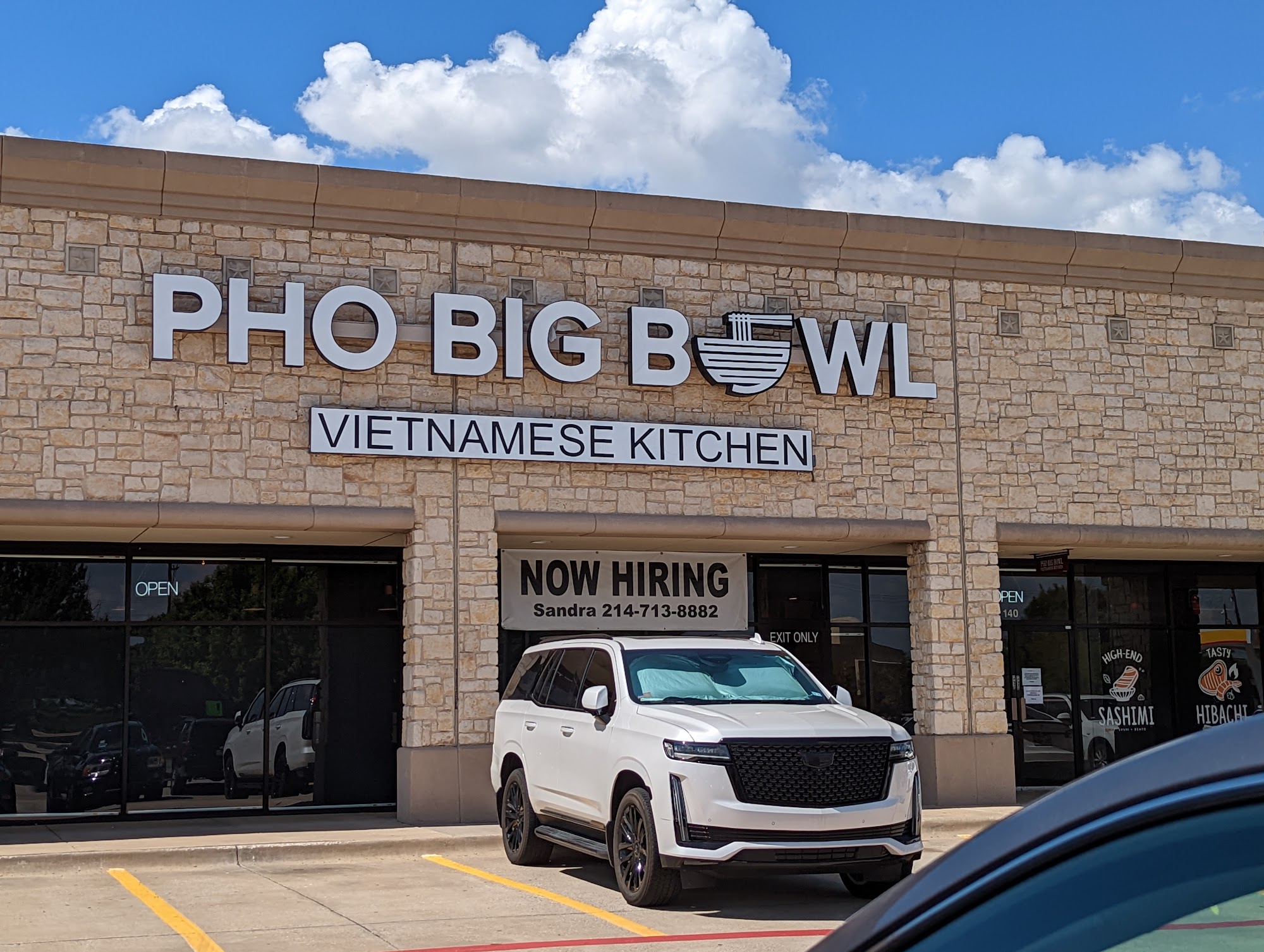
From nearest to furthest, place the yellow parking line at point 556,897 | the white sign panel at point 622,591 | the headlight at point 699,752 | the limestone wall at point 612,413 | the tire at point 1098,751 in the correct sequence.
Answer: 1. the yellow parking line at point 556,897
2. the headlight at point 699,752
3. the limestone wall at point 612,413
4. the white sign panel at point 622,591
5. the tire at point 1098,751

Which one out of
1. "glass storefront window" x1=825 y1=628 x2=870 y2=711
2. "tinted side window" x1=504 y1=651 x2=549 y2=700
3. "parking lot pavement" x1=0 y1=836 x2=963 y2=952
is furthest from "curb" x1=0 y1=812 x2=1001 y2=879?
"glass storefront window" x1=825 y1=628 x2=870 y2=711

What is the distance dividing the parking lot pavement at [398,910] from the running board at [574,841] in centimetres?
33

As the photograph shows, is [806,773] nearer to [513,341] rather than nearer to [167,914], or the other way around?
[167,914]

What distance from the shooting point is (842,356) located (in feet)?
61.0

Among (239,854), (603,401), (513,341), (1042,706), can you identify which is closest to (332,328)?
(513,341)

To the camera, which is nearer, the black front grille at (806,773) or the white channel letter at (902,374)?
the black front grille at (806,773)

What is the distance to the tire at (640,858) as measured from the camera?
1044 cm

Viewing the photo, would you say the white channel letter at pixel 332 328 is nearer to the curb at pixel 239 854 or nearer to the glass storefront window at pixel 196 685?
the glass storefront window at pixel 196 685

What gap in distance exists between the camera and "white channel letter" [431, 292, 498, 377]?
669 inches

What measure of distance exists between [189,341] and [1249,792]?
1589cm

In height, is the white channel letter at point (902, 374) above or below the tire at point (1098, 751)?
above

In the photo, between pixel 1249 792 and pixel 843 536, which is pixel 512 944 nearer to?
pixel 1249 792

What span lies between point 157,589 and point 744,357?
797 centimetres

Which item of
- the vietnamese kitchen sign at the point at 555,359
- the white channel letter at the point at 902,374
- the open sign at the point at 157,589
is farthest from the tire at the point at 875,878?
the open sign at the point at 157,589
